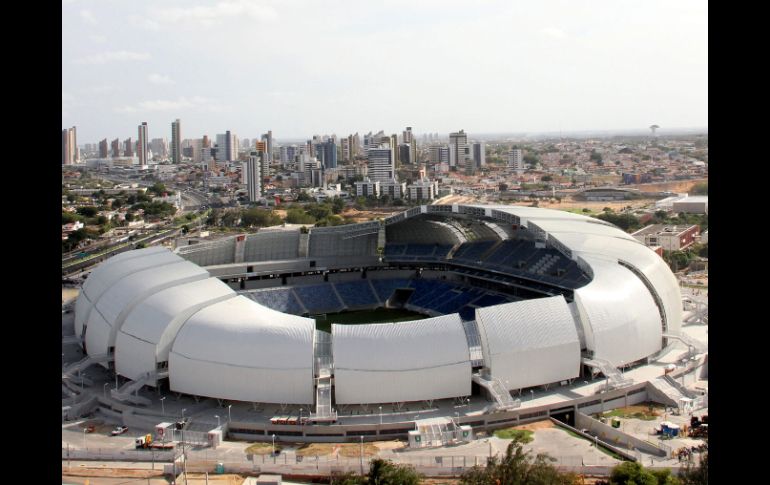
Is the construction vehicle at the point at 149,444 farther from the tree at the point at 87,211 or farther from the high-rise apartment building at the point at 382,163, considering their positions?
the high-rise apartment building at the point at 382,163

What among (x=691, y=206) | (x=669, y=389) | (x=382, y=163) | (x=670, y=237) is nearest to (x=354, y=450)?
(x=669, y=389)

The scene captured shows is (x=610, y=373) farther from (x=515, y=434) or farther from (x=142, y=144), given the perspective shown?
(x=142, y=144)

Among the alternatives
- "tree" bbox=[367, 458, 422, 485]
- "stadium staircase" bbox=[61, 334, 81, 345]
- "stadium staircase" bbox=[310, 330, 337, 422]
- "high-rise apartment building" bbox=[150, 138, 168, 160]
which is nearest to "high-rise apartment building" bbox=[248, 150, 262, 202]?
"stadium staircase" bbox=[61, 334, 81, 345]

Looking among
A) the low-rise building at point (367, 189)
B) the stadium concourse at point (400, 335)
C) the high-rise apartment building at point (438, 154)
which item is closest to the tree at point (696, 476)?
the stadium concourse at point (400, 335)

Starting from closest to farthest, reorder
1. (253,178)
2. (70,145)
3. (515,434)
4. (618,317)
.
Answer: (515,434) < (618,317) < (253,178) < (70,145)
